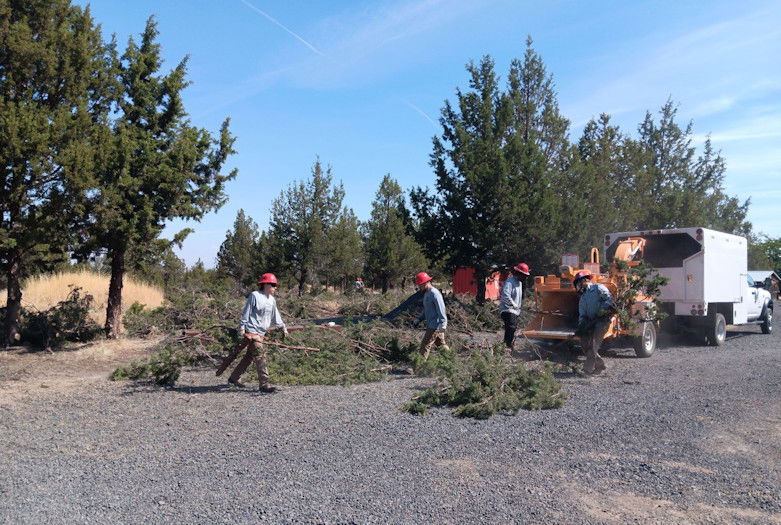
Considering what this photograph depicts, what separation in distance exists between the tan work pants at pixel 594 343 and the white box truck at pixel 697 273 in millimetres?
4639

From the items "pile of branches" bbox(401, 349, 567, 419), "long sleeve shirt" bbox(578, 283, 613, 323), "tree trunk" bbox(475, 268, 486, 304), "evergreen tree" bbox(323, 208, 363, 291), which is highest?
"evergreen tree" bbox(323, 208, 363, 291)

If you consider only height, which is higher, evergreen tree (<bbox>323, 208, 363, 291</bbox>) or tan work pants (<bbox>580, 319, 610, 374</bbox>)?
evergreen tree (<bbox>323, 208, 363, 291</bbox>)

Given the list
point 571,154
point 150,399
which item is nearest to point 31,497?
point 150,399

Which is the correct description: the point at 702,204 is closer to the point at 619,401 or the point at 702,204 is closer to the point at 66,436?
the point at 619,401

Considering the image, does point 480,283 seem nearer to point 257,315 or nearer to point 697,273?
point 697,273

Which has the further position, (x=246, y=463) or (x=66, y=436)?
(x=66, y=436)

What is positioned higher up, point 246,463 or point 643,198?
point 643,198

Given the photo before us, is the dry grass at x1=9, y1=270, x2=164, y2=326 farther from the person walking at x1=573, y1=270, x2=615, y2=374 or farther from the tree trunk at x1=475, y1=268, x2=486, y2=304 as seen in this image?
the person walking at x1=573, y1=270, x2=615, y2=374

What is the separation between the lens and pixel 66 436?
7.23 m

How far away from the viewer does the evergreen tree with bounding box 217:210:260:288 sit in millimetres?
33047

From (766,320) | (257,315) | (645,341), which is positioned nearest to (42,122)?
(257,315)

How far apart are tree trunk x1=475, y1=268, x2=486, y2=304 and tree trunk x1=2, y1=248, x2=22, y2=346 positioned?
12965 mm

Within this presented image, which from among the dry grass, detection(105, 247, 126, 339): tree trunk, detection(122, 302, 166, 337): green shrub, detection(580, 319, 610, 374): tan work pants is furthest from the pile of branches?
the dry grass

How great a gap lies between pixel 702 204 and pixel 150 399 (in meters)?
28.3
